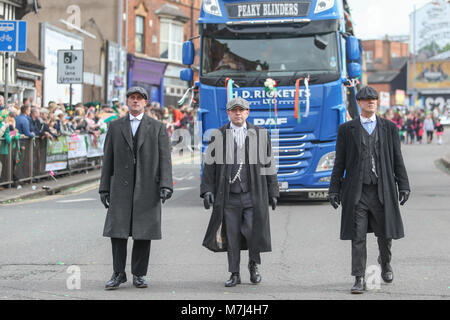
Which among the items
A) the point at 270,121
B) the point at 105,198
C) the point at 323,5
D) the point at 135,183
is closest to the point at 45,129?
the point at 270,121

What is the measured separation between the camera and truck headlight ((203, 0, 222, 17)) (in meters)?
14.1

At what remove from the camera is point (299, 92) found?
534 inches

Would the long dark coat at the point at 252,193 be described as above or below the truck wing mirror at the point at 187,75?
below

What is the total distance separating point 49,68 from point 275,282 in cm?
2423

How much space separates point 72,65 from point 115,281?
583 inches

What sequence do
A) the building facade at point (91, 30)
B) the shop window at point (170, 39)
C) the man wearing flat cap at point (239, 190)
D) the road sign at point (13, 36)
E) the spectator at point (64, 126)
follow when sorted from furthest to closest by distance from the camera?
the shop window at point (170, 39), the building facade at point (91, 30), the spectator at point (64, 126), the road sign at point (13, 36), the man wearing flat cap at point (239, 190)

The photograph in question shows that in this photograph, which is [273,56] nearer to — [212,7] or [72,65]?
[212,7]

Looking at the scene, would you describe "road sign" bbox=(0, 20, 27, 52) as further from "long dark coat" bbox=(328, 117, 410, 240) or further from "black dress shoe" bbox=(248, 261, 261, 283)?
"long dark coat" bbox=(328, 117, 410, 240)

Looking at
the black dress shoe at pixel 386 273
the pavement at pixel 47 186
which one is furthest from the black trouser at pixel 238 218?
the pavement at pixel 47 186

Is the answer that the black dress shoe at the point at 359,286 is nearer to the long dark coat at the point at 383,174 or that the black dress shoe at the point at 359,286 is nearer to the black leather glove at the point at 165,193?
the long dark coat at the point at 383,174

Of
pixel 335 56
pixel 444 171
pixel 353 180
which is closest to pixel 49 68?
pixel 444 171

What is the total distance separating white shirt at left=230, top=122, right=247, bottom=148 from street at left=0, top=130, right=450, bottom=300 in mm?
1375

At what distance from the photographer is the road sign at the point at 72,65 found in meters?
21.2

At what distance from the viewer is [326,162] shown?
13.8m
